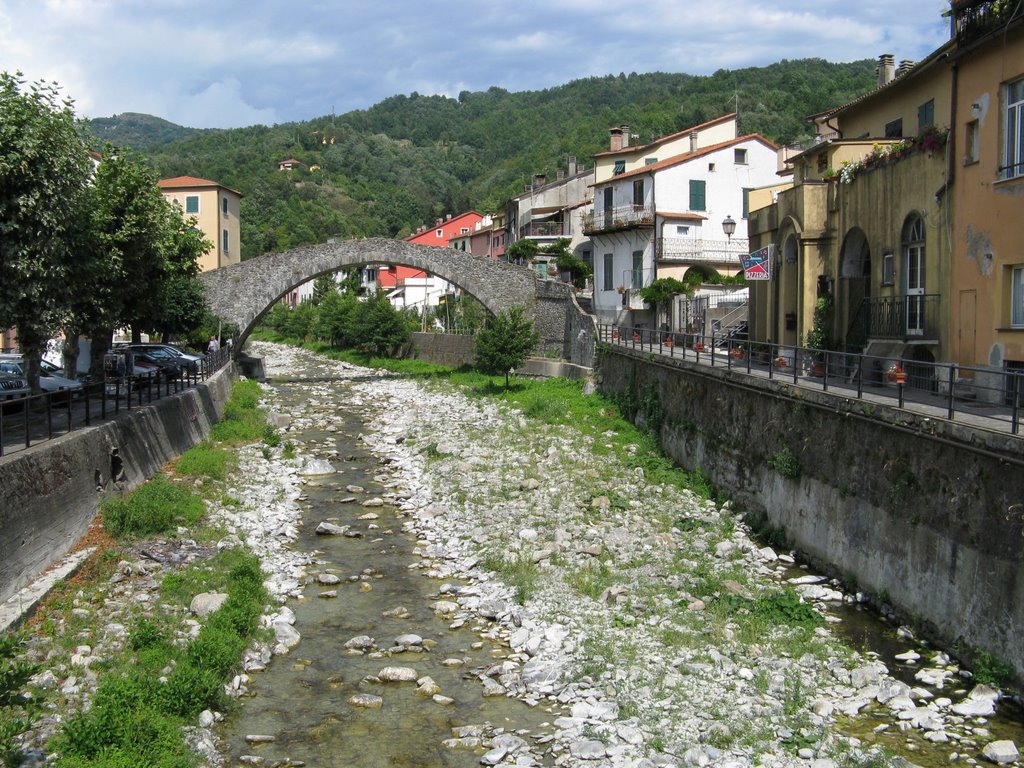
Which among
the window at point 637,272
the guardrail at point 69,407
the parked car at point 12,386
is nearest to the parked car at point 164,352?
the guardrail at point 69,407

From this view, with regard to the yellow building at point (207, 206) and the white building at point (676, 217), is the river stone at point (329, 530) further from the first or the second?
the yellow building at point (207, 206)

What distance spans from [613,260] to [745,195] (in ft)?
22.4

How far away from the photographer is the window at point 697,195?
4078 centimetres

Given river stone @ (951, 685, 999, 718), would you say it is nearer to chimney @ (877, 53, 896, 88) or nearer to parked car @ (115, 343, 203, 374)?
chimney @ (877, 53, 896, 88)

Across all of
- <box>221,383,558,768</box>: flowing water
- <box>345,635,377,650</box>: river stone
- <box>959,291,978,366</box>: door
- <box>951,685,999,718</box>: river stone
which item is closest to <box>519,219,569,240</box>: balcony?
<box>959,291,978,366</box>: door

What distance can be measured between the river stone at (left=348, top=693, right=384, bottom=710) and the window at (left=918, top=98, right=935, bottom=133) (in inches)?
683

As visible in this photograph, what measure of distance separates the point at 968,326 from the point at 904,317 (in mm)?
2790

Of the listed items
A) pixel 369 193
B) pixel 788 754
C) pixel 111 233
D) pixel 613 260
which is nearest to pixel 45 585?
pixel 788 754

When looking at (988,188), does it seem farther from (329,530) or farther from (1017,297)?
(329,530)

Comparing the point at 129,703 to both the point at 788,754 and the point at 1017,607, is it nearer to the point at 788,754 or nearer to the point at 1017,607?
the point at 788,754

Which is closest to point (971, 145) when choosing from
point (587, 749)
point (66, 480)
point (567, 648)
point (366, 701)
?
point (567, 648)

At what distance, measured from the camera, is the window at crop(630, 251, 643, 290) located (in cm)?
4084

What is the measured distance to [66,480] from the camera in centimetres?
1467

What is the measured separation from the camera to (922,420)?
12055mm
